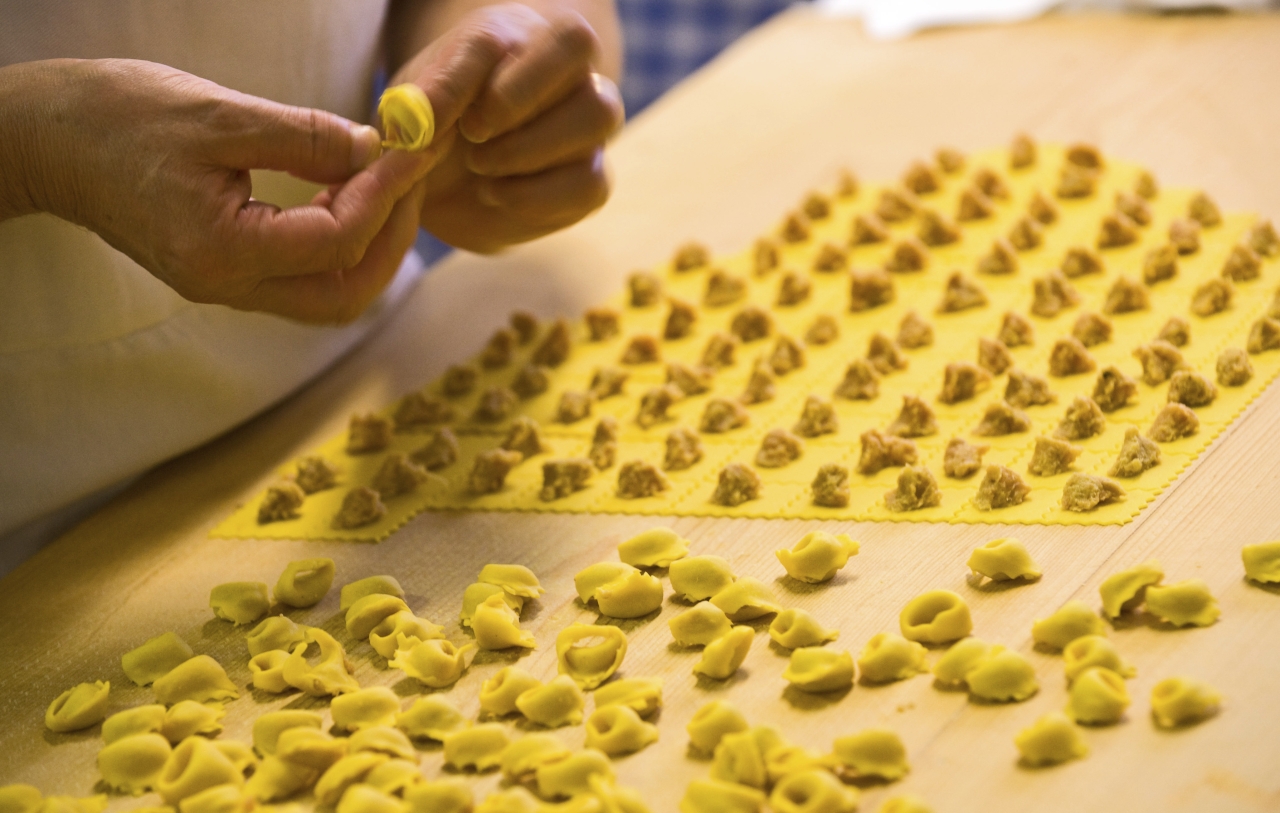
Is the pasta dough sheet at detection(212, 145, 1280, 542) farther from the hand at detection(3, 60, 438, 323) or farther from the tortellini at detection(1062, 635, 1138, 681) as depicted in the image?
the hand at detection(3, 60, 438, 323)

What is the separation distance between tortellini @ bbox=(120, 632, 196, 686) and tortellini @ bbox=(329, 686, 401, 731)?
0.16 m

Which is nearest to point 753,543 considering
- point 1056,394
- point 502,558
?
point 502,558

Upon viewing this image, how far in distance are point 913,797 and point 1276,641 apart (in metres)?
0.27

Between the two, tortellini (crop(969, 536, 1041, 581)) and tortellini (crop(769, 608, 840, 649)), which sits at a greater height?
tortellini (crop(969, 536, 1041, 581))

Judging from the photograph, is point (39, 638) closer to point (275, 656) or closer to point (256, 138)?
point (275, 656)

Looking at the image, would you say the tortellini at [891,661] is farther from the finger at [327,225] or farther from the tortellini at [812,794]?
the finger at [327,225]

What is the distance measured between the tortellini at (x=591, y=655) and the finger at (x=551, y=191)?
505 millimetres

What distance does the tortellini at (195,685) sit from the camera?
0.90 metres

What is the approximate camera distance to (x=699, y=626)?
0.88 m

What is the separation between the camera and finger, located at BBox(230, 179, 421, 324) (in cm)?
102

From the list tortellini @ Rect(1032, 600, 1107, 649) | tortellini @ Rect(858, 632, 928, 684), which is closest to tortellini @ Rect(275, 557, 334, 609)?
tortellini @ Rect(858, 632, 928, 684)

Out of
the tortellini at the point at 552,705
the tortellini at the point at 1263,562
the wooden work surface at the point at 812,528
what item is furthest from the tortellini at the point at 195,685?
the tortellini at the point at 1263,562

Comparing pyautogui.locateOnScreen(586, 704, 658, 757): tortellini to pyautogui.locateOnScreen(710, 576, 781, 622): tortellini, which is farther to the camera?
pyautogui.locateOnScreen(710, 576, 781, 622): tortellini

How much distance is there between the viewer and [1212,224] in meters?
1.38
